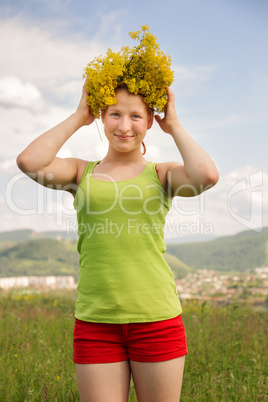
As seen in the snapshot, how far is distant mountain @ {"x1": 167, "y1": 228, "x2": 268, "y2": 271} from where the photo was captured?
46250 mm

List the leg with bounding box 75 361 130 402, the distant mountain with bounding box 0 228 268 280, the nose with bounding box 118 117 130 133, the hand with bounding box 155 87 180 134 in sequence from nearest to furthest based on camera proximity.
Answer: the leg with bounding box 75 361 130 402 < the nose with bounding box 118 117 130 133 < the hand with bounding box 155 87 180 134 < the distant mountain with bounding box 0 228 268 280

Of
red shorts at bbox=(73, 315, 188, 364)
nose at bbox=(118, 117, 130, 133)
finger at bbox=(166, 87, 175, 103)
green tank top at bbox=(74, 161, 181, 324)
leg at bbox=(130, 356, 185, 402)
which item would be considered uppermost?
finger at bbox=(166, 87, 175, 103)

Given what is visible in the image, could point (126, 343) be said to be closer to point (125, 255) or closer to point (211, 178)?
point (125, 255)

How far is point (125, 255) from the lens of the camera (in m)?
2.38

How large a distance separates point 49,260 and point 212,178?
66.3 m

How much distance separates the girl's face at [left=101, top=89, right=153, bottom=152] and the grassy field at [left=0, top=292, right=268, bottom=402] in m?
2.14

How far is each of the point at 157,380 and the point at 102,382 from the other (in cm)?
30

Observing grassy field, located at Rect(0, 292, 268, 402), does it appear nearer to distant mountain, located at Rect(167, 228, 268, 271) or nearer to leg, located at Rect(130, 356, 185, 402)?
leg, located at Rect(130, 356, 185, 402)

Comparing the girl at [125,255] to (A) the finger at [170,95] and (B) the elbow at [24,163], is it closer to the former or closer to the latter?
(B) the elbow at [24,163]

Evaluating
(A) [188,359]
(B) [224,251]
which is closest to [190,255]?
(B) [224,251]

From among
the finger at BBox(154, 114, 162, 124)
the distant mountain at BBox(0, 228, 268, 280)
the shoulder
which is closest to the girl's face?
the finger at BBox(154, 114, 162, 124)

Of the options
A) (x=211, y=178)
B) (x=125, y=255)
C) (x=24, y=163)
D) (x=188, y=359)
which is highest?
(x=24, y=163)

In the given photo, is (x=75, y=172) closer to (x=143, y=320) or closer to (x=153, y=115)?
(x=153, y=115)

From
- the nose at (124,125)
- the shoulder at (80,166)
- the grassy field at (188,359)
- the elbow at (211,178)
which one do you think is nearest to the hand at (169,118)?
the nose at (124,125)
